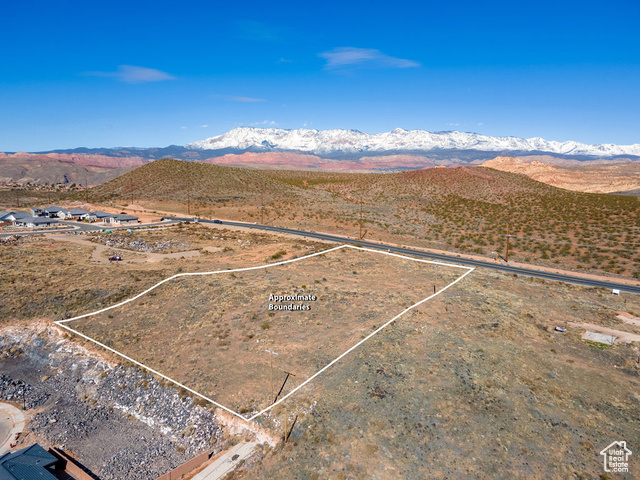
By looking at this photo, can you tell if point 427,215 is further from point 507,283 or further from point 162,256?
point 162,256

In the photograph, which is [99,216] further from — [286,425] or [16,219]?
[286,425]

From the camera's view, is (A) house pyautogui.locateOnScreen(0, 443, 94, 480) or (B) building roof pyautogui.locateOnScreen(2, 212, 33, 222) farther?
(B) building roof pyautogui.locateOnScreen(2, 212, 33, 222)

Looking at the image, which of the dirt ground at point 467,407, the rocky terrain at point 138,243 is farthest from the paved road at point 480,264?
the rocky terrain at point 138,243

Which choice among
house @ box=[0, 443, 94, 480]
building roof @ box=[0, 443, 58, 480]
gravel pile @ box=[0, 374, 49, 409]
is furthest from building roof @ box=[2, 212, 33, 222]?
building roof @ box=[0, 443, 58, 480]

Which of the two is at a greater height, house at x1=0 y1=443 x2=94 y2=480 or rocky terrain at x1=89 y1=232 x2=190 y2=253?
rocky terrain at x1=89 y1=232 x2=190 y2=253

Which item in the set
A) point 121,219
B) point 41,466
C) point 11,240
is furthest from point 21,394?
point 121,219

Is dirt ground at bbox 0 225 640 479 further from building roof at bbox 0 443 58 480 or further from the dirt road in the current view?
building roof at bbox 0 443 58 480
